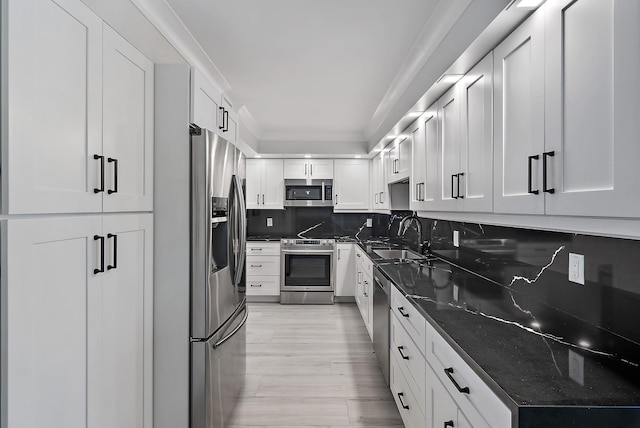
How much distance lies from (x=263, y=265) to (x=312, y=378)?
262 cm

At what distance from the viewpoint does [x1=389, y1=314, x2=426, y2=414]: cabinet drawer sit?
5.69 feet

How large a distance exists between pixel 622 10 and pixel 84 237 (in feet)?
6.11

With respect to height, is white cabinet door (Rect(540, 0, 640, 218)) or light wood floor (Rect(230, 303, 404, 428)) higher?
white cabinet door (Rect(540, 0, 640, 218))

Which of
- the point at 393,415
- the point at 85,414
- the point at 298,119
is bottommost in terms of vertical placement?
the point at 393,415

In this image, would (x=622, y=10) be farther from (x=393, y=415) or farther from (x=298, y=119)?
(x=298, y=119)

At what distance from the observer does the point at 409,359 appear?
1971mm

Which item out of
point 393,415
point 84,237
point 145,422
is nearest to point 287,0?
point 84,237

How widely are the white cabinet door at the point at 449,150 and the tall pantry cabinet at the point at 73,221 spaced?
1.72 m

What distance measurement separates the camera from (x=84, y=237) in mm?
1388

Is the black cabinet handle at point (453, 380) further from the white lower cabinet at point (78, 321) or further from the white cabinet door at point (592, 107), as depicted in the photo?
the white lower cabinet at point (78, 321)

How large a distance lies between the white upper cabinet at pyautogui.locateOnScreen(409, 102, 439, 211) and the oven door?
2.56 m

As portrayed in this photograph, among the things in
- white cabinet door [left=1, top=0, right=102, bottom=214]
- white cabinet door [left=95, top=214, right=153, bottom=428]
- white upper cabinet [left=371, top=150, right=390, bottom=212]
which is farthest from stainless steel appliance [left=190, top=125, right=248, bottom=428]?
white upper cabinet [left=371, top=150, right=390, bottom=212]

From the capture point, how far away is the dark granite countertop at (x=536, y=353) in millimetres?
864

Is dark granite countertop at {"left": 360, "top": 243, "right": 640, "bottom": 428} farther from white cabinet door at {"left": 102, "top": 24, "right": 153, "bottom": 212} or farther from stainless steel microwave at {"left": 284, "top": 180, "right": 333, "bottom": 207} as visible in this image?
stainless steel microwave at {"left": 284, "top": 180, "right": 333, "bottom": 207}
